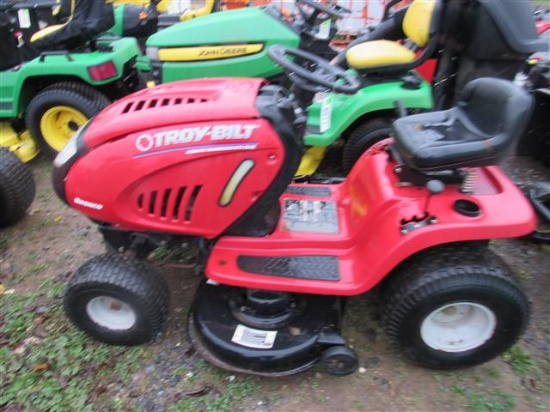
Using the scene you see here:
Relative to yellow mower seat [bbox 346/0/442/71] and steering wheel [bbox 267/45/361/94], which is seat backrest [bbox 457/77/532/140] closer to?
steering wheel [bbox 267/45/361/94]

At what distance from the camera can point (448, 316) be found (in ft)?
6.47

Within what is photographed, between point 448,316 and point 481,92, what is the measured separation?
93 cm

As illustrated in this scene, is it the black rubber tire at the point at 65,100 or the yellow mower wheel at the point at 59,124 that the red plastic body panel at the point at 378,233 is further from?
the yellow mower wheel at the point at 59,124

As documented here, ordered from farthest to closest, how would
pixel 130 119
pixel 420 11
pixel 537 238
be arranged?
pixel 420 11 → pixel 537 238 → pixel 130 119

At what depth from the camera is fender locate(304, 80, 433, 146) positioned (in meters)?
2.98

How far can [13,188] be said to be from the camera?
9.09 feet

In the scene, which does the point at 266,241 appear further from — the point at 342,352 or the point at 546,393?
the point at 546,393

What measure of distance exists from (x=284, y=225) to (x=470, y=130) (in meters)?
0.86

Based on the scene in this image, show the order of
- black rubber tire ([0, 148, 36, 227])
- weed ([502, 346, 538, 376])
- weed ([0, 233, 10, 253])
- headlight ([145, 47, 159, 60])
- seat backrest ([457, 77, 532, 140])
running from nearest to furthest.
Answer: seat backrest ([457, 77, 532, 140])
weed ([502, 346, 538, 376])
black rubber tire ([0, 148, 36, 227])
weed ([0, 233, 10, 253])
headlight ([145, 47, 159, 60])

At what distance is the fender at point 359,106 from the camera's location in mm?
2980

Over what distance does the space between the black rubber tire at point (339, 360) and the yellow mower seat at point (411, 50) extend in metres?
1.95

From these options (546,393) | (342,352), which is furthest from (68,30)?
(546,393)

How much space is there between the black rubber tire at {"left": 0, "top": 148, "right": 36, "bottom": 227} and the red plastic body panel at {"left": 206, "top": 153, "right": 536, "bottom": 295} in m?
1.51

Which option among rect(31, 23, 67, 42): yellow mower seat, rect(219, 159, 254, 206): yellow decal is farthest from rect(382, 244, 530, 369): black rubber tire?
rect(31, 23, 67, 42): yellow mower seat
